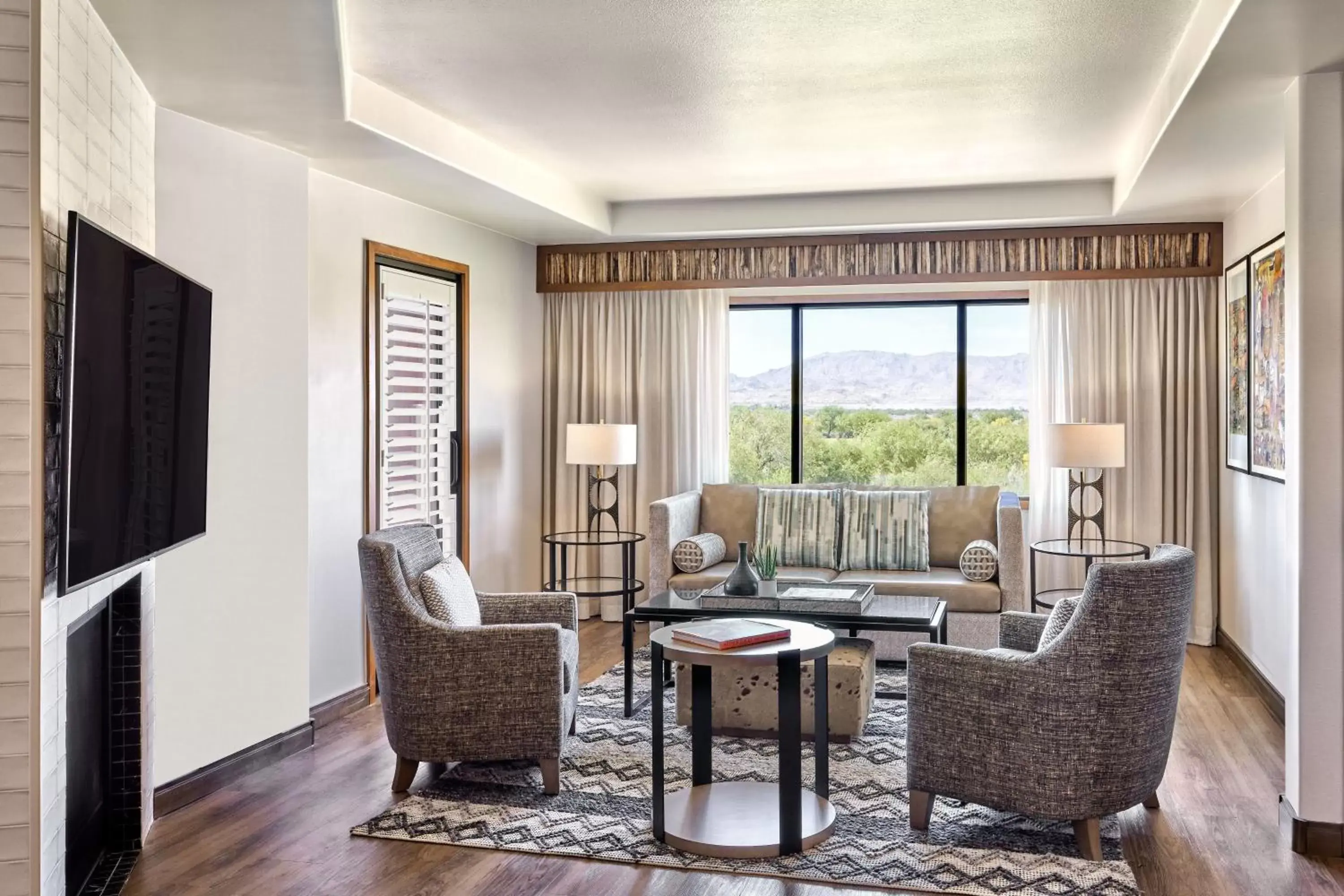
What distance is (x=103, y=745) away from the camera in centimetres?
327

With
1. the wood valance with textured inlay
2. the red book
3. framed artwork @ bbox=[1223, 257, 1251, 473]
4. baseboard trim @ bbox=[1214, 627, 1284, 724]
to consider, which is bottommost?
baseboard trim @ bbox=[1214, 627, 1284, 724]

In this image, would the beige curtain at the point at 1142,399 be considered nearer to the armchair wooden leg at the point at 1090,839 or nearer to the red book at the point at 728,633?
the armchair wooden leg at the point at 1090,839

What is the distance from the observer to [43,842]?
2496 millimetres

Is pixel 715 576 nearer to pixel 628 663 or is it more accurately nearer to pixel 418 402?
pixel 628 663

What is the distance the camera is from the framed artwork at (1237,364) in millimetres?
5262

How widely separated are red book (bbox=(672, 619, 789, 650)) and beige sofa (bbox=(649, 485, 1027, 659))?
4.88ft

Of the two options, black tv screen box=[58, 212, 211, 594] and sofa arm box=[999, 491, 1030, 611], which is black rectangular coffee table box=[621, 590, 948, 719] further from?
black tv screen box=[58, 212, 211, 594]

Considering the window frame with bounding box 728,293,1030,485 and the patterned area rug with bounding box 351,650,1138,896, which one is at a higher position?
the window frame with bounding box 728,293,1030,485

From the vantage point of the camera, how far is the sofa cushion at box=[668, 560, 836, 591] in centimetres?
570

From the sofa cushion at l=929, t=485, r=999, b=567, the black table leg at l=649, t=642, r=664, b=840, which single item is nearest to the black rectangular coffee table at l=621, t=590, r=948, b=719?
the black table leg at l=649, t=642, r=664, b=840

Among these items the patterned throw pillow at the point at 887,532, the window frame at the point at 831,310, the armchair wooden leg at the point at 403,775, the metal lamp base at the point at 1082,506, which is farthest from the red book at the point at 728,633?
the window frame at the point at 831,310

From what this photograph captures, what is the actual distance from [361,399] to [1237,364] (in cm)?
424

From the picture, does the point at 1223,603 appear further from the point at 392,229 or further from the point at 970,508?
the point at 392,229

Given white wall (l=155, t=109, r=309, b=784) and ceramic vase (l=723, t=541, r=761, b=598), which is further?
ceramic vase (l=723, t=541, r=761, b=598)
